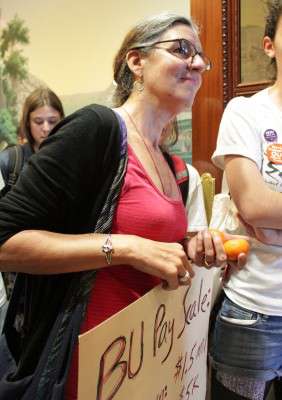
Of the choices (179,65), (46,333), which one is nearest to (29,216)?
(46,333)

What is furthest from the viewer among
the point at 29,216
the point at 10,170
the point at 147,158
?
the point at 10,170

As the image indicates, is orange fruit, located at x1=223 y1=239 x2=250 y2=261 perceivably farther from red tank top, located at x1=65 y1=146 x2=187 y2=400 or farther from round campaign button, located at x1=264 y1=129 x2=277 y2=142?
round campaign button, located at x1=264 y1=129 x2=277 y2=142

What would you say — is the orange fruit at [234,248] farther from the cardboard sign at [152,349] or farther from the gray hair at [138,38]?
the gray hair at [138,38]

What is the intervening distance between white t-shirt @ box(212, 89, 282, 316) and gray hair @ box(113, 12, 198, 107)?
0.76 feet

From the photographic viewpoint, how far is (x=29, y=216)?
0.59 metres

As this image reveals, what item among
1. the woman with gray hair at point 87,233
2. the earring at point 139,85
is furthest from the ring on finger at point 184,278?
the earring at point 139,85

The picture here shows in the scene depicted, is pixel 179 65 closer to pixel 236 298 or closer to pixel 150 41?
pixel 150 41

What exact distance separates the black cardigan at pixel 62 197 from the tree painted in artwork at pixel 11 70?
1725 mm

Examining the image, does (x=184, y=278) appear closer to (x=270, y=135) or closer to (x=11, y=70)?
(x=270, y=135)

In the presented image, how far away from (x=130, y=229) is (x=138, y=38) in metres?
0.37

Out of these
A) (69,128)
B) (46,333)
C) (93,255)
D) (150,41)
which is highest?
(150,41)

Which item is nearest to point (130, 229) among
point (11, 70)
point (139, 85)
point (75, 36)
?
point (139, 85)

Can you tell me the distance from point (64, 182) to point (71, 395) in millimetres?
306

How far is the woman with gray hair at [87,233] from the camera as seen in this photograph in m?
0.59
